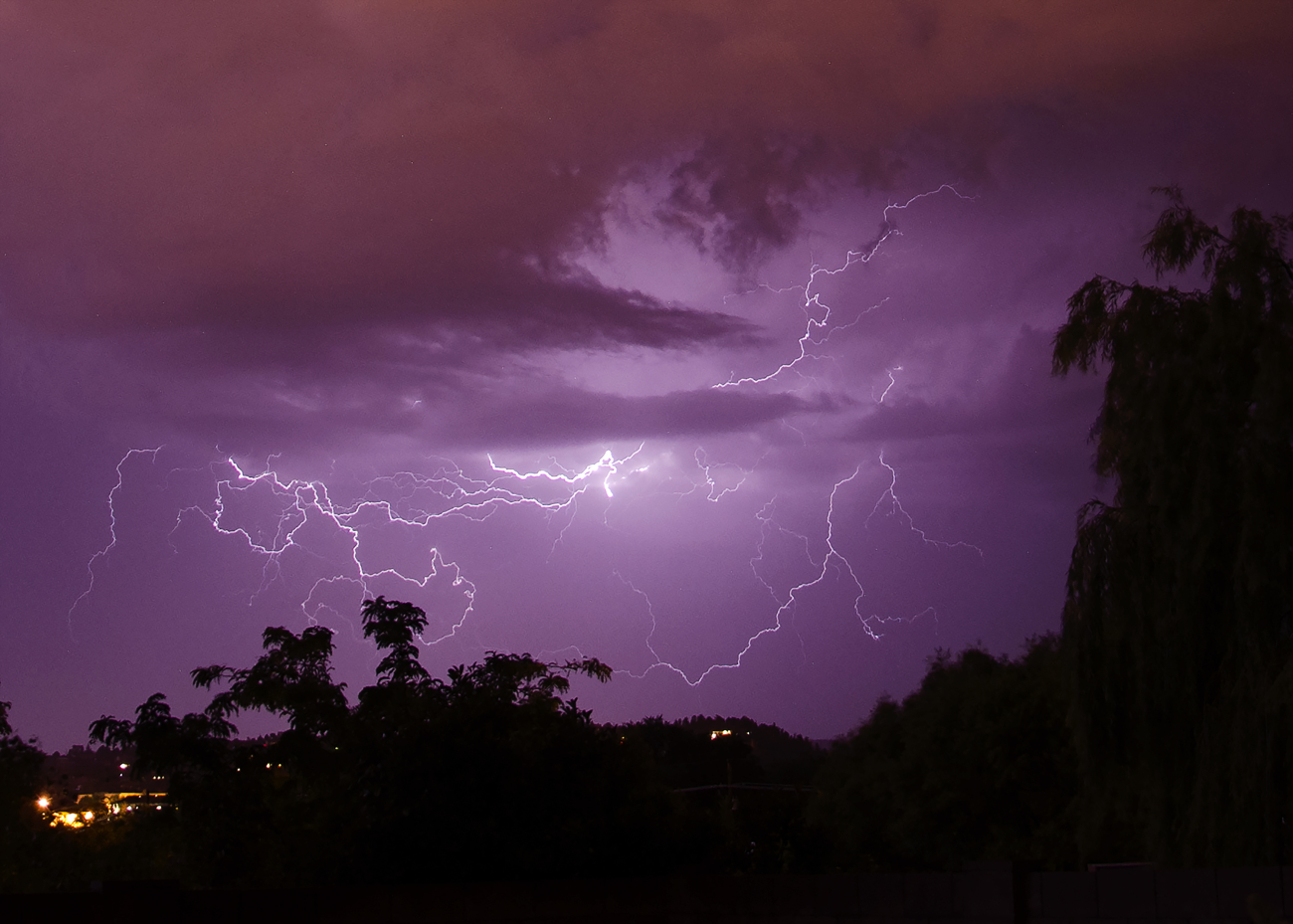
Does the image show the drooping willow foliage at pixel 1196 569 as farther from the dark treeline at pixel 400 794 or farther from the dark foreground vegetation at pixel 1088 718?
the dark treeline at pixel 400 794

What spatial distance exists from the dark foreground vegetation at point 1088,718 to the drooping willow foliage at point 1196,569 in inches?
0.8

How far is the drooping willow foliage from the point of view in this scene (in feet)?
34.6

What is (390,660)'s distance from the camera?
12664 millimetres

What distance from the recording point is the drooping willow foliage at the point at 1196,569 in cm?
1053

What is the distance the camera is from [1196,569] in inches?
433

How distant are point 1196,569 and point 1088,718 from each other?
5.55 ft

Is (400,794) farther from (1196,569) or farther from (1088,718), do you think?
(1196,569)

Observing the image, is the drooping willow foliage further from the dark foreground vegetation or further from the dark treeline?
the dark treeline

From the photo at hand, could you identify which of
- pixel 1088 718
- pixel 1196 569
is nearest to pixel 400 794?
pixel 1088 718

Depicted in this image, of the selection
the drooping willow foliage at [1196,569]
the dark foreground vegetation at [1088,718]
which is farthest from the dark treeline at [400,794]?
the drooping willow foliage at [1196,569]

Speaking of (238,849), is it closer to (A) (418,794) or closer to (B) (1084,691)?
(A) (418,794)

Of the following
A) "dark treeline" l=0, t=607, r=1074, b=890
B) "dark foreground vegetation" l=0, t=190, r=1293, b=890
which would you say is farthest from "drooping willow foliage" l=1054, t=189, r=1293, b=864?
"dark treeline" l=0, t=607, r=1074, b=890

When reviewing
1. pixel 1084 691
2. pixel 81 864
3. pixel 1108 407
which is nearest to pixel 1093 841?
pixel 1084 691

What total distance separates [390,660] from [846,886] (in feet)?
17.8
